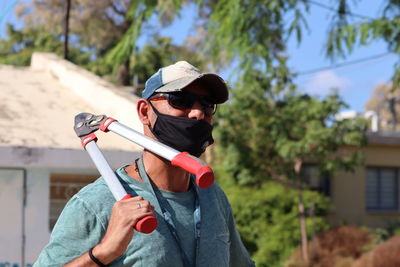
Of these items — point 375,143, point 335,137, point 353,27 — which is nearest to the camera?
point 353,27

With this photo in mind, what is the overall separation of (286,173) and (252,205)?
3.21ft

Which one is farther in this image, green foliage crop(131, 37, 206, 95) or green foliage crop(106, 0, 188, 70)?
green foliage crop(131, 37, 206, 95)

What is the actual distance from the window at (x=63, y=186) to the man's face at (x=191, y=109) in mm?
4557

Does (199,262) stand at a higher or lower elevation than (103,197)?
lower

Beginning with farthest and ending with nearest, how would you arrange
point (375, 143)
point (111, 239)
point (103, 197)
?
point (375, 143)
point (103, 197)
point (111, 239)

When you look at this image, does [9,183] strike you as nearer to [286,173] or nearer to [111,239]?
[111,239]

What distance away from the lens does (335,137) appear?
14.9 meters

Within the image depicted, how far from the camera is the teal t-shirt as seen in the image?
230 cm

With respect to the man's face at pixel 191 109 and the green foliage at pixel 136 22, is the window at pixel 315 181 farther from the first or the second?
the man's face at pixel 191 109

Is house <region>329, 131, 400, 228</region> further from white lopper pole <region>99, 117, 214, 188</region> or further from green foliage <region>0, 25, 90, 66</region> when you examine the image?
white lopper pole <region>99, 117, 214, 188</region>

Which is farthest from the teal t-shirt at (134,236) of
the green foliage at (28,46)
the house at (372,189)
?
the green foliage at (28,46)

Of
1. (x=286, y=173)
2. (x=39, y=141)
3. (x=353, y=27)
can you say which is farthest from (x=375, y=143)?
(x=39, y=141)

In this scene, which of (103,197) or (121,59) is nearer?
(103,197)

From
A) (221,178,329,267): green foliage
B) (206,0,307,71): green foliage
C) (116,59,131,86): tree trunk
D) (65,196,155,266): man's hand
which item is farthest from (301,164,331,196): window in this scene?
(65,196,155,266): man's hand
